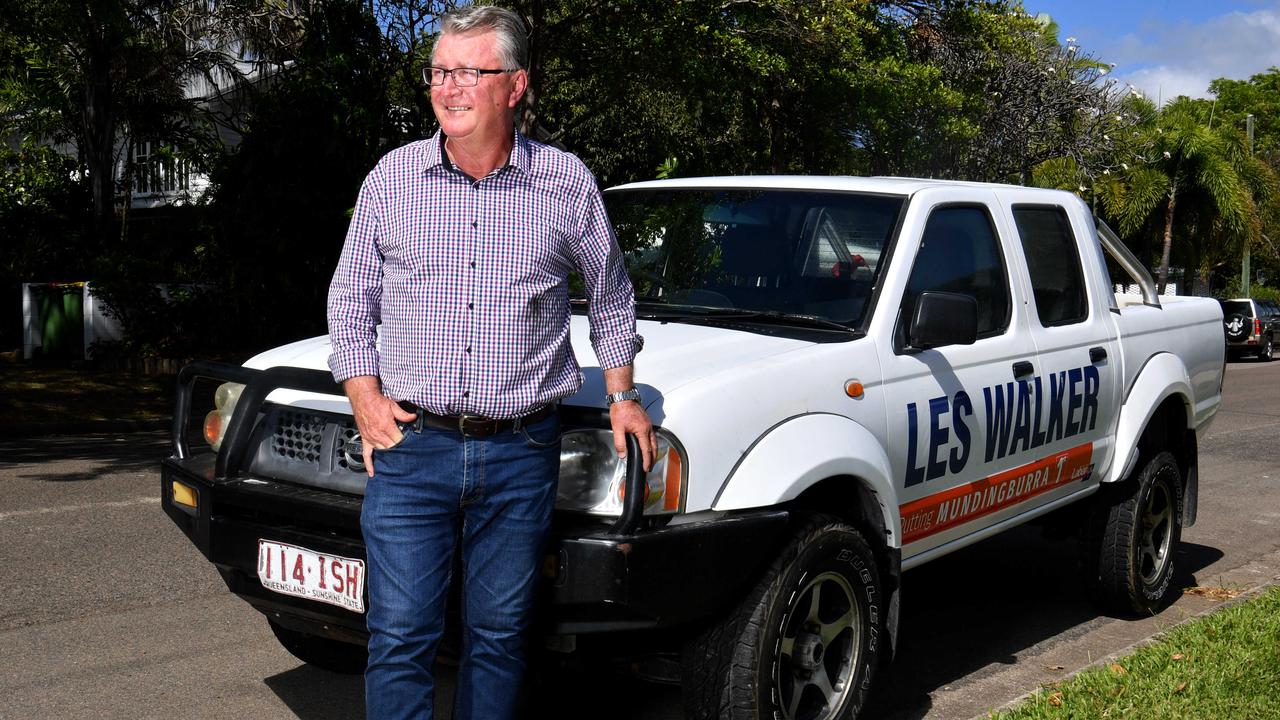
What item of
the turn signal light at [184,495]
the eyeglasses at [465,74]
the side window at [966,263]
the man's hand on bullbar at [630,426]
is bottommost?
the turn signal light at [184,495]

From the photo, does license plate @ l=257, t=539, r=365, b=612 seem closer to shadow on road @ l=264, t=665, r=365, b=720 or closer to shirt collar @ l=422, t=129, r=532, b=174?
shadow on road @ l=264, t=665, r=365, b=720

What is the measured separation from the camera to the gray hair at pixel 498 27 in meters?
2.91

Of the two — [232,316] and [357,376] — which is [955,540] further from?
[232,316]

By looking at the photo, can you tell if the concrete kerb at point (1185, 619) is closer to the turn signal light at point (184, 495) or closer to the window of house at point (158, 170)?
the turn signal light at point (184, 495)

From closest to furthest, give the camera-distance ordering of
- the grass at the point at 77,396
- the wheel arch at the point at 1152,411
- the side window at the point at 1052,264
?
1. the side window at the point at 1052,264
2. the wheel arch at the point at 1152,411
3. the grass at the point at 77,396

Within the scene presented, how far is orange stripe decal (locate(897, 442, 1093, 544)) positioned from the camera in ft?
14.0

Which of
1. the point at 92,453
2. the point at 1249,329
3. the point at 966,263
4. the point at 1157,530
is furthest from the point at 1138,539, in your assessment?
the point at 1249,329

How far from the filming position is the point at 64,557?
641 cm

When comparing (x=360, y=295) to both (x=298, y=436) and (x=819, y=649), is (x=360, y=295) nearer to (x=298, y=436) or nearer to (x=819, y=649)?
(x=298, y=436)

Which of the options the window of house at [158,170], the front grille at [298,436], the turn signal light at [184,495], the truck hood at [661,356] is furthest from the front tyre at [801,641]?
the window of house at [158,170]

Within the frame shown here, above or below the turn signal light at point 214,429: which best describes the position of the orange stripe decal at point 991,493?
below

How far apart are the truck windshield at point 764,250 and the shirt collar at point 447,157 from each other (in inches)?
59.7

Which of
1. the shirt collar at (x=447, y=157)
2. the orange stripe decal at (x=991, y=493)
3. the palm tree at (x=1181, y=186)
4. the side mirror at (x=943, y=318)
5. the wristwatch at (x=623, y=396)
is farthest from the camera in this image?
the palm tree at (x=1181, y=186)

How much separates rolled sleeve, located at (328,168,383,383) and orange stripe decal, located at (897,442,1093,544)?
1872 millimetres
